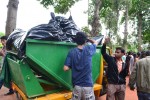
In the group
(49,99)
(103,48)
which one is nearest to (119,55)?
(103,48)

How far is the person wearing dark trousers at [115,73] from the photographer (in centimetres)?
516

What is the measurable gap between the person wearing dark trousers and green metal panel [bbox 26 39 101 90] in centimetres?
90

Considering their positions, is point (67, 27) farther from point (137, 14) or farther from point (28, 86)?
point (137, 14)

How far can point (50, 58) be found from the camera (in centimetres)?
450

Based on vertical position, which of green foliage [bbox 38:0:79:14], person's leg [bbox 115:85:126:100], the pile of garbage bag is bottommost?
person's leg [bbox 115:85:126:100]

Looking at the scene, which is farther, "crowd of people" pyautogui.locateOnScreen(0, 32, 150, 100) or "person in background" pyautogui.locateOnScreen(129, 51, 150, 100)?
"person in background" pyautogui.locateOnScreen(129, 51, 150, 100)

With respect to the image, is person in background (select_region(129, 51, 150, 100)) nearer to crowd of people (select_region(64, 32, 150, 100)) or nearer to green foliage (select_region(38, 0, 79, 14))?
crowd of people (select_region(64, 32, 150, 100))

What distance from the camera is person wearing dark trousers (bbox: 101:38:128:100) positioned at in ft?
16.9

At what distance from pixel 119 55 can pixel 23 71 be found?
83.3 inches

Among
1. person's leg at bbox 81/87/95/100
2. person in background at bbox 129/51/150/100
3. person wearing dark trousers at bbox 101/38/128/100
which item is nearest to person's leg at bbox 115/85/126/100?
person wearing dark trousers at bbox 101/38/128/100

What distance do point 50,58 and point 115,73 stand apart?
1530 mm

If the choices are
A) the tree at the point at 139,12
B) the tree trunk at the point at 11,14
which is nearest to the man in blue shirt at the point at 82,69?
the tree trunk at the point at 11,14

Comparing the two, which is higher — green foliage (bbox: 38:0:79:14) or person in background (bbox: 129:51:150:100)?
green foliage (bbox: 38:0:79:14)

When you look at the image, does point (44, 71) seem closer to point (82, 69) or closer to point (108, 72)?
point (82, 69)
